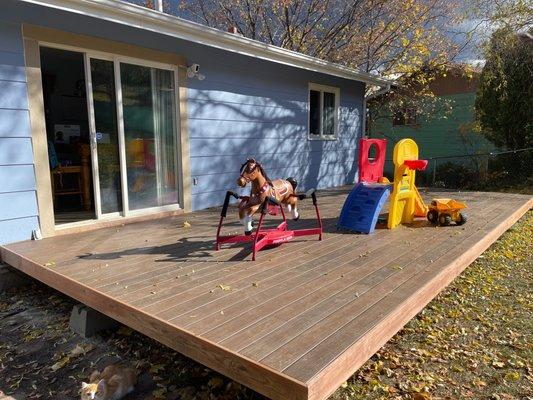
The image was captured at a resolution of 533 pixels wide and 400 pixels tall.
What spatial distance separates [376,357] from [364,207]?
2098mm

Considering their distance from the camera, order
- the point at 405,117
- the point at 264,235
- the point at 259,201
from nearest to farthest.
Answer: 1. the point at 259,201
2. the point at 264,235
3. the point at 405,117

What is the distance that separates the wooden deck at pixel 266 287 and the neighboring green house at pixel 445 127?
9.09 meters

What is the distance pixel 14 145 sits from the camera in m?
3.87

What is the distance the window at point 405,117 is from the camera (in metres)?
12.8

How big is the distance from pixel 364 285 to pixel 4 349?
251 centimetres

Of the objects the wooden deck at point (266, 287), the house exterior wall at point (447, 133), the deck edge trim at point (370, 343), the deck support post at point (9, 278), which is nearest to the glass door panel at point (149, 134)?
the wooden deck at point (266, 287)

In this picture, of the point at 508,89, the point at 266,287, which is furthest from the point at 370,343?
the point at 508,89

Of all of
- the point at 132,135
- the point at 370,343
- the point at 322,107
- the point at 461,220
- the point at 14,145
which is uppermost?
the point at 322,107

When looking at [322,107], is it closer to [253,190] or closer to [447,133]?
[253,190]

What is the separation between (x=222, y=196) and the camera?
6223mm

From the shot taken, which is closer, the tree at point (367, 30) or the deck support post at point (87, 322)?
the deck support post at point (87, 322)

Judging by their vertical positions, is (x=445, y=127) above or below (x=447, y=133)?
above

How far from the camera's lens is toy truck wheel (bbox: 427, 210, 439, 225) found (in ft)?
15.7

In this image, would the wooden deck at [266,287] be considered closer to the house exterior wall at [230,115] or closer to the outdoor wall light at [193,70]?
the house exterior wall at [230,115]
